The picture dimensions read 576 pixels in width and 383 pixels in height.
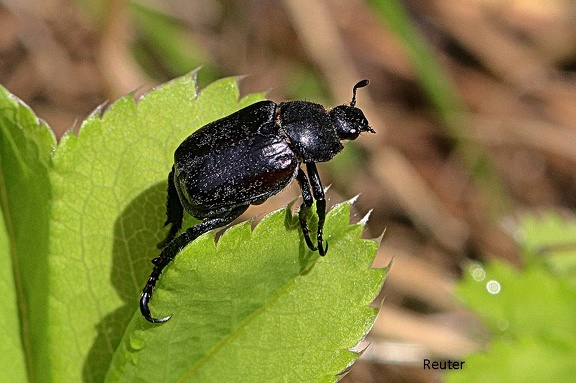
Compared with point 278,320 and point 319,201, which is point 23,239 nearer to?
point 278,320

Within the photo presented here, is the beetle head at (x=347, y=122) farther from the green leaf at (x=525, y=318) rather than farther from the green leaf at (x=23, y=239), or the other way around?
the green leaf at (x=23, y=239)

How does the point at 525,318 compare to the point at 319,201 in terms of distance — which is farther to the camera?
the point at 525,318

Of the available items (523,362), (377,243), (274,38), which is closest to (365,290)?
(377,243)

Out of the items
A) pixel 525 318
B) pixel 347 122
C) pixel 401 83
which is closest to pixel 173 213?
pixel 347 122

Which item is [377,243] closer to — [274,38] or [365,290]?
[365,290]

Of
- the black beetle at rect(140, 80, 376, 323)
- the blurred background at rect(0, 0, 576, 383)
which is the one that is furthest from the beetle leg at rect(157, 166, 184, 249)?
the blurred background at rect(0, 0, 576, 383)
